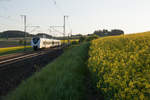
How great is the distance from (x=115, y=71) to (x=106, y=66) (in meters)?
0.93

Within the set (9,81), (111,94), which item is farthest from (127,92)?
(9,81)

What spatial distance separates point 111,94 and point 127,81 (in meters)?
0.57

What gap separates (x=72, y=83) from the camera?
5.50 meters

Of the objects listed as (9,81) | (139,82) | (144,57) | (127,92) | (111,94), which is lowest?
(9,81)

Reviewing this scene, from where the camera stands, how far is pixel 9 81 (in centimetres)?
762

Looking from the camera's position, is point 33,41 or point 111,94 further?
point 33,41

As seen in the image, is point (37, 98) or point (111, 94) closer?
point (111, 94)

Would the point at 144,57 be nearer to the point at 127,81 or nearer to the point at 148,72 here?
the point at 148,72

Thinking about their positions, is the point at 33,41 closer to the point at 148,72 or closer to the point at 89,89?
the point at 89,89

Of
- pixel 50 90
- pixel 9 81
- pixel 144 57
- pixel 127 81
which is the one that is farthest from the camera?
pixel 9 81

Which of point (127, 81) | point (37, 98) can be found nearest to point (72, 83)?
point (37, 98)

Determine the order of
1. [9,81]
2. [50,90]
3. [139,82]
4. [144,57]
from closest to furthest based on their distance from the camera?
1. [139,82]
2. [144,57]
3. [50,90]
4. [9,81]

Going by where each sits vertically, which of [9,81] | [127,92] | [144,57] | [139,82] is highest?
[144,57]

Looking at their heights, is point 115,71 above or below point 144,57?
below
